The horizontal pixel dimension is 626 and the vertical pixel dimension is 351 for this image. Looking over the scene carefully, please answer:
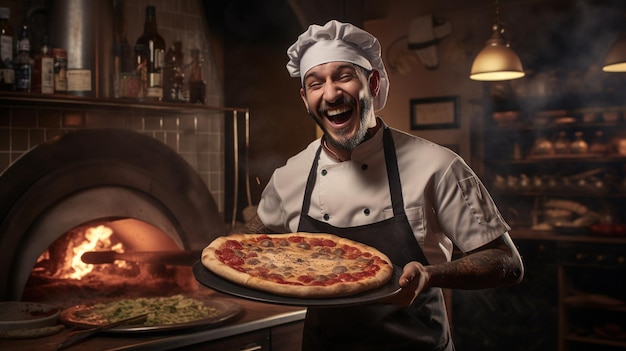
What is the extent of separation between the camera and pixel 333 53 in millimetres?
2191

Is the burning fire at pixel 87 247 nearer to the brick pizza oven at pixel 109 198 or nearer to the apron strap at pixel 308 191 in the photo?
the brick pizza oven at pixel 109 198

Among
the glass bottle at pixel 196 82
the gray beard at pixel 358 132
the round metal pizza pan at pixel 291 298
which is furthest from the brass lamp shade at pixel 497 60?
the round metal pizza pan at pixel 291 298

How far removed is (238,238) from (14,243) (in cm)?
119

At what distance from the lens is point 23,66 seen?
9.40 feet

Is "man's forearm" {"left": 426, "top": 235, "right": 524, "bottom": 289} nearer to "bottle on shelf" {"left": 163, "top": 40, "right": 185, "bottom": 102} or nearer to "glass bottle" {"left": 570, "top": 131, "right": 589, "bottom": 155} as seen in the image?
"bottle on shelf" {"left": 163, "top": 40, "right": 185, "bottom": 102}

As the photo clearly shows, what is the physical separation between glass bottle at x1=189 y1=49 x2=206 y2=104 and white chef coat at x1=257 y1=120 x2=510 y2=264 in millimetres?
1259

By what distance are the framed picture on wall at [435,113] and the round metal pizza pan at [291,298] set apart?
517 cm

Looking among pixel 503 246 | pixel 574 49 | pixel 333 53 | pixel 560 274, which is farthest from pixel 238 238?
pixel 574 49

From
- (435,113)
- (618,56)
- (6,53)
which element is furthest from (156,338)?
(435,113)

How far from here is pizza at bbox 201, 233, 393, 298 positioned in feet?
5.99

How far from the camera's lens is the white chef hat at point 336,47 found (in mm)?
2202

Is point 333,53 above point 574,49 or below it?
below

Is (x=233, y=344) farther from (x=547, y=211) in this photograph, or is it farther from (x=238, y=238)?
(x=547, y=211)

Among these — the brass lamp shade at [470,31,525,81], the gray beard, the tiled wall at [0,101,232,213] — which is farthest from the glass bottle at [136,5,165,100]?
the brass lamp shade at [470,31,525,81]
